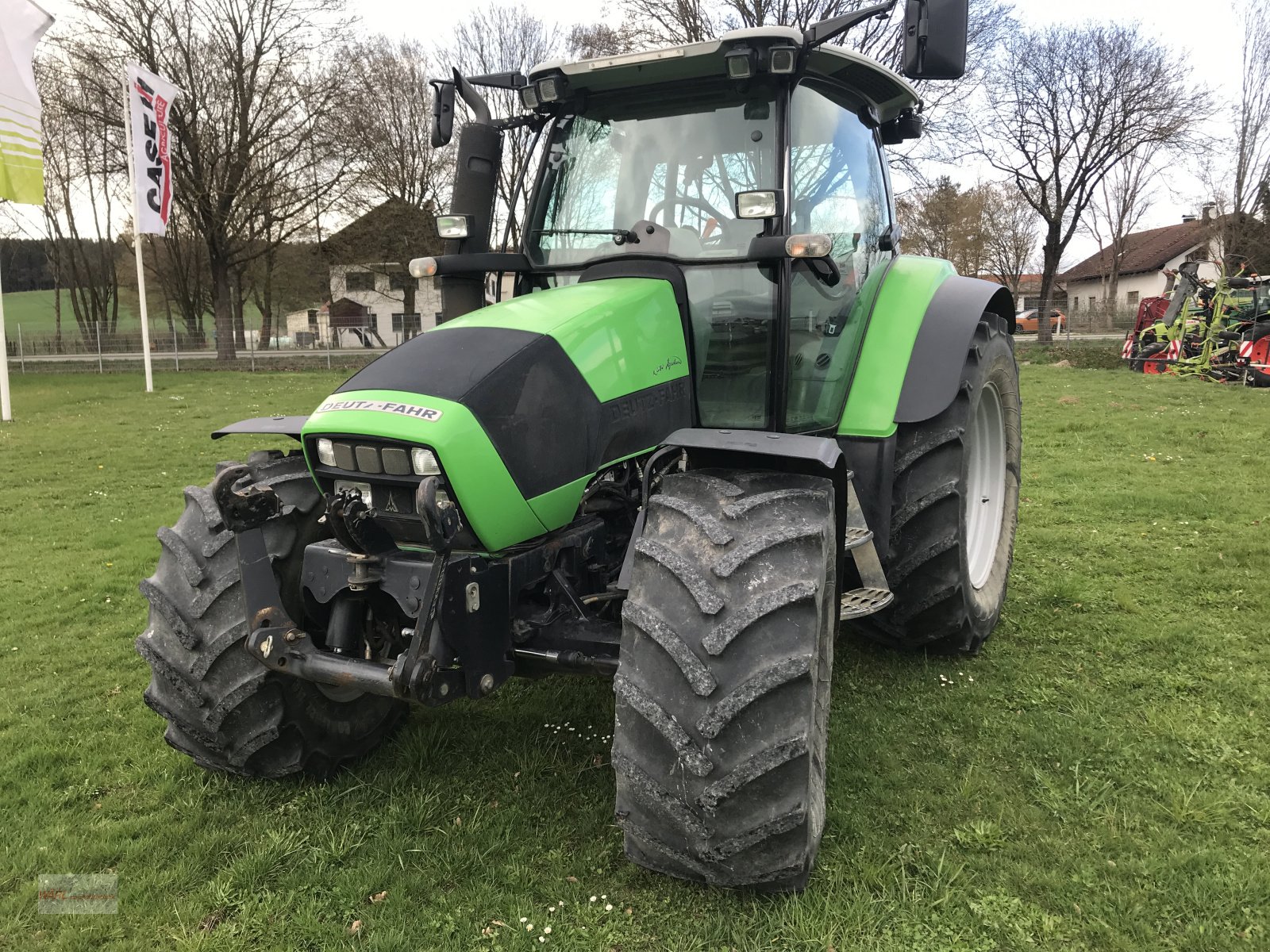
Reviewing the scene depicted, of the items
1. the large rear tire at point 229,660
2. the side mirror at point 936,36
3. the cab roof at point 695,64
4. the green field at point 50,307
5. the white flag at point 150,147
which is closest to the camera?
the large rear tire at point 229,660

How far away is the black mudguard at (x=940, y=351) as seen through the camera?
347cm

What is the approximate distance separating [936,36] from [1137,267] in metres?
57.0

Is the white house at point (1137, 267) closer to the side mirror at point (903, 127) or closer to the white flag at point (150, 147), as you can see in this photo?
the white flag at point (150, 147)

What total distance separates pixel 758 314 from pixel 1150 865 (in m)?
2.12

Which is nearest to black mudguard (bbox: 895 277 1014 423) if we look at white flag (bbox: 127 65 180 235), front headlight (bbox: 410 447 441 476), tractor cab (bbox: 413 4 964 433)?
tractor cab (bbox: 413 4 964 433)

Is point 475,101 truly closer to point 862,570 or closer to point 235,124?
point 862,570

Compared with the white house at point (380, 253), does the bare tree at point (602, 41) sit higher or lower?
higher

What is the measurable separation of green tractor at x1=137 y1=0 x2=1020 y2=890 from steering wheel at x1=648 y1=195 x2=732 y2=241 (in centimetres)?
1

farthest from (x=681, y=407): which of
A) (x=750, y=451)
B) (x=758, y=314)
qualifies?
(x=750, y=451)

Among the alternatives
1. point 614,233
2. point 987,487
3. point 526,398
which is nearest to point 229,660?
point 526,398

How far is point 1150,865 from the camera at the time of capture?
8.37 feet

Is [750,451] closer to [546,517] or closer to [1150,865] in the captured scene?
[546,517]

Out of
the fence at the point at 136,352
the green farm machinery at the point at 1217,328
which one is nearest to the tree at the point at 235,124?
the fence at the point at 136,352

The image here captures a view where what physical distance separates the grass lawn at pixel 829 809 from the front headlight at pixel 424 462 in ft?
3.99
